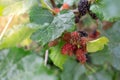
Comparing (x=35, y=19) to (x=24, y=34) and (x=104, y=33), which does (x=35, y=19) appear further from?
(x=104, y=33)

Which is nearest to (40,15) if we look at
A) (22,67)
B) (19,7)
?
(19,7)

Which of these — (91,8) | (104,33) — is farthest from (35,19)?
(104,33)

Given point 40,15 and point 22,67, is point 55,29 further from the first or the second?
point 22,67

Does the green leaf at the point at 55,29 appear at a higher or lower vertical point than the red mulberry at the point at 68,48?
higher

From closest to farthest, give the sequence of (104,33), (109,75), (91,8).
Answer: (91,8) < (104,33) < (109,75)

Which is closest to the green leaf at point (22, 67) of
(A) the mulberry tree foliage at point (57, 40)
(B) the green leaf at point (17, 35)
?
(A) the mulberry tree foliage at point (57, 40)

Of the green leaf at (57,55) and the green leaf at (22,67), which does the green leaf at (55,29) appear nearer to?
Result: the green leaf at (57,55)

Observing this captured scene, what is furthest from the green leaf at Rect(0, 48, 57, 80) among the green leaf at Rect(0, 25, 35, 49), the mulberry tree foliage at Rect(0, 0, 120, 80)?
the green leaf at Rect(0, 25, 35, 49)
